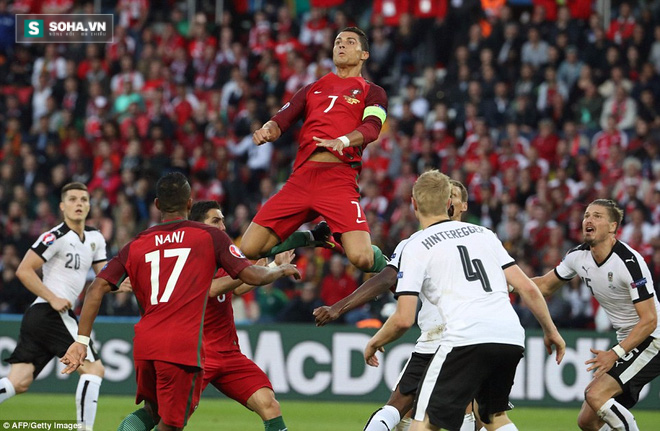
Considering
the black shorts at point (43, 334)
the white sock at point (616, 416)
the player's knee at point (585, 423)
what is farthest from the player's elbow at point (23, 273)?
the white sock at point (616, 416)

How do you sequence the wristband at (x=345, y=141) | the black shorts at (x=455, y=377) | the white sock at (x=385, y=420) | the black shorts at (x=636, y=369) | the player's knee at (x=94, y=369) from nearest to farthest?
the black shorts at (x=455, y=377) → the white sock at (x=385, y=420) → the wristband at (x=345, y=141) → the black shorts at (x=636, y=369) → the player's knee at (x=94, y=369)

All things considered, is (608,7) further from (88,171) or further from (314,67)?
(88,171)

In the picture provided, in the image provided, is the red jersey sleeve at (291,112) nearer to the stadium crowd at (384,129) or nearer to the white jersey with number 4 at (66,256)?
the white jersey with number 4 at (66,256)

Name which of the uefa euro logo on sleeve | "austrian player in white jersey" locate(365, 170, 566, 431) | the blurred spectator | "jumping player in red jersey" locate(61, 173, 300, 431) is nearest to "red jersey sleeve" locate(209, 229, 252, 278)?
"jumping player in red jersey" locate(61, 173, 300, 431)

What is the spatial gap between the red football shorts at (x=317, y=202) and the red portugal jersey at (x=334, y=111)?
158 millimetres

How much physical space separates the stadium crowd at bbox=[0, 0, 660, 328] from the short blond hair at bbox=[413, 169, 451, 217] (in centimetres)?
888

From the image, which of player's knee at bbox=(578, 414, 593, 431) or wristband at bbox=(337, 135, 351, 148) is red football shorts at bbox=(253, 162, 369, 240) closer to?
wristband at bbox=(337, 135, 351, 148)

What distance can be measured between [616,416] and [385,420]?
230 cm

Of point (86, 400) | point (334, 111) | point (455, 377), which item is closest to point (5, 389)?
point (86, 400)

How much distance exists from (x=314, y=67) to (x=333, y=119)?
11.3 meters

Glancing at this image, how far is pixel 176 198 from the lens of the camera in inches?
313

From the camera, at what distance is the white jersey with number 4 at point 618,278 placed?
9383mm

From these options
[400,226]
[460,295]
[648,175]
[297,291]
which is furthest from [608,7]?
[460,295]

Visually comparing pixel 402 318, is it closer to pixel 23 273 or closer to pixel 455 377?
pixel 455 377
